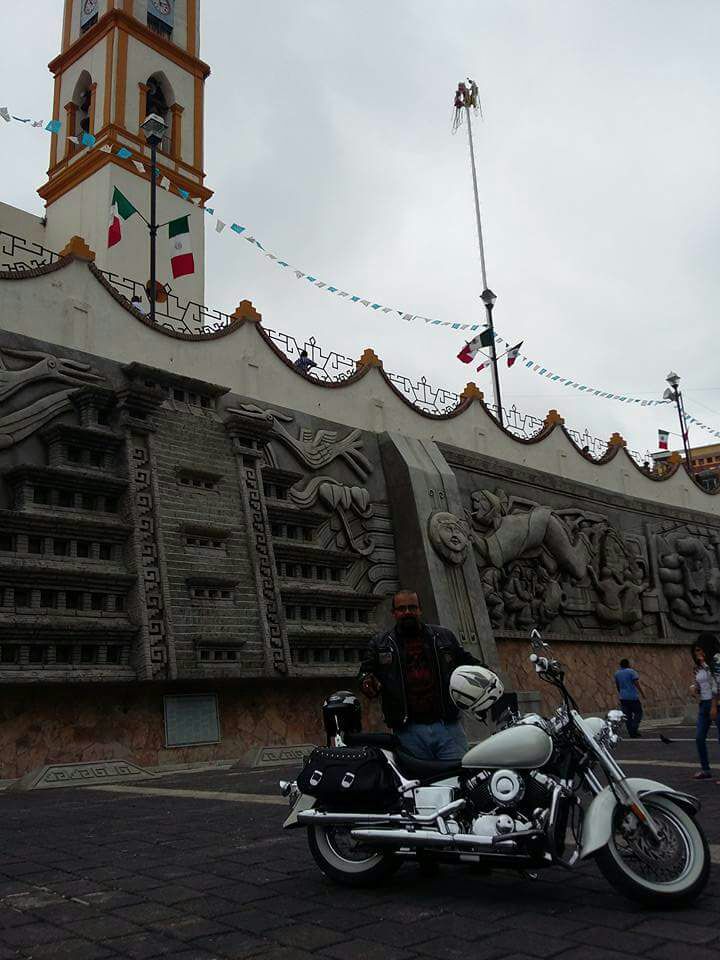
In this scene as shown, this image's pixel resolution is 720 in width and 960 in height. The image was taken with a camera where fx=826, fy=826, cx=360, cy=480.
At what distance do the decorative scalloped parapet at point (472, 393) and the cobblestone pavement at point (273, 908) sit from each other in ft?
41.9

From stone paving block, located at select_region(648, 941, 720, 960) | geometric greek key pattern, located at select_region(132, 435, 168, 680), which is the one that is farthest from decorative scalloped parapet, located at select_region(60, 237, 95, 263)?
stone paving block, located at select_region(648, 941, 720, 960)

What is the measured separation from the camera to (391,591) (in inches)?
534

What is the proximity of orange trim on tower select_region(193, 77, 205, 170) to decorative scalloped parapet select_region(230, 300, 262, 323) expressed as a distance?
1372 centimetres

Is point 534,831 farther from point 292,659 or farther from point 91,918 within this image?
point 292,659

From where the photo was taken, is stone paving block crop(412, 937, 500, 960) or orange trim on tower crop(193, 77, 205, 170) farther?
orange trim on tower crop(193, 77, 205, 170)

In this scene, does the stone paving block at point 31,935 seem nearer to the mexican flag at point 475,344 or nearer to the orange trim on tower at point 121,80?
the mexican flag at point 475,344

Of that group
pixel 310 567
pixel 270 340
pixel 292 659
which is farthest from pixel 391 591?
pixel 270 340

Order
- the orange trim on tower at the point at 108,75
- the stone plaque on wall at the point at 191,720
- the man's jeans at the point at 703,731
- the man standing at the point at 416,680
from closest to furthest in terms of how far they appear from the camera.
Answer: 1. the man standing at the point at 416,680
2. the man's jeans at the point at 703,731
3. the stone plaque on wall at the point at 191,720
4. the orange trim on tower at the point at 108,75

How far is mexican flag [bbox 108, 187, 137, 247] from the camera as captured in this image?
1614 cm

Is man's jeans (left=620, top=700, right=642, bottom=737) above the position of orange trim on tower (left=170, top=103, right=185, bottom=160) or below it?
below

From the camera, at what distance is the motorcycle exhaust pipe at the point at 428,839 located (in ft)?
11.4

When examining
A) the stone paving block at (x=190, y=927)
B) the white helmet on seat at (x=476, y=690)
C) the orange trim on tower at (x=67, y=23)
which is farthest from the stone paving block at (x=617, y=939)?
the orange trim on tower at (x=67, y=23)

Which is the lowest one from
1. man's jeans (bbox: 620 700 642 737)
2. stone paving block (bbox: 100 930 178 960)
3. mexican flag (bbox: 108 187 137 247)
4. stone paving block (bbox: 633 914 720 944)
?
man's jeans (bbox: 620 700 642 737)

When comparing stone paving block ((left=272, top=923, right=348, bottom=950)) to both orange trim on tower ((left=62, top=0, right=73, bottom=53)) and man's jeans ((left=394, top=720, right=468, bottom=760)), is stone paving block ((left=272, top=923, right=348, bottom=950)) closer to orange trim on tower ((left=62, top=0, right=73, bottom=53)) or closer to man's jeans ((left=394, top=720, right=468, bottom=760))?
man's jeans ((left=394, top=720, right=468, bottom=760))
